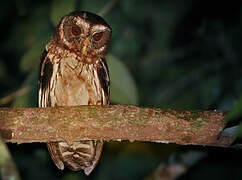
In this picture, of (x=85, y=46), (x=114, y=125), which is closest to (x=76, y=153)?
(x=85, y=46)

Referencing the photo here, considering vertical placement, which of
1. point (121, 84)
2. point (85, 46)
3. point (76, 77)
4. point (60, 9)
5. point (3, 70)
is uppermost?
point (60, 9)

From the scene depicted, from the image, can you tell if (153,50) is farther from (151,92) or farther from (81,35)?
(81,35)

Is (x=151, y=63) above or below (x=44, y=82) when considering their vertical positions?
below

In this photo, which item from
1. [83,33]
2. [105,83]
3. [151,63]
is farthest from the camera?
[151,63]

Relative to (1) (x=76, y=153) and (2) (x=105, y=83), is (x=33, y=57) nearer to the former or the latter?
(2) (x=105, y=83)

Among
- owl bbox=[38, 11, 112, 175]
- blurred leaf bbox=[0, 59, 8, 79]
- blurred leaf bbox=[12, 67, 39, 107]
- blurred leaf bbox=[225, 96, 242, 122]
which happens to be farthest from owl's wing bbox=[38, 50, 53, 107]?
blurred leaf bbox=[0, 59, 8, 79]

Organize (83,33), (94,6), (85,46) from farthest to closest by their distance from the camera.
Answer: (94,6) → (83,33) → (85,46)

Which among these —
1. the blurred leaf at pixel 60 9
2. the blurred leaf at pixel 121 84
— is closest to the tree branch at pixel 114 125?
the blurred leaf at pixel 121 84
